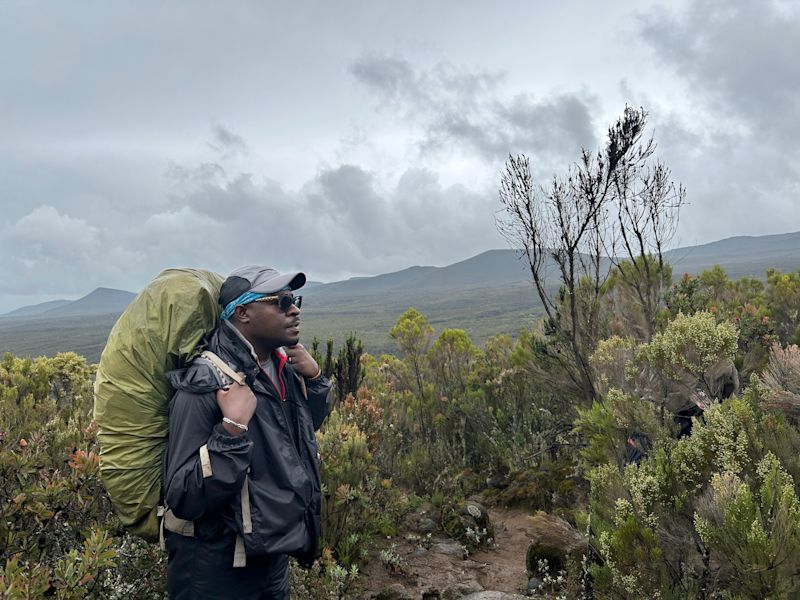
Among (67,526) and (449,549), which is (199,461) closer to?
(67,526)

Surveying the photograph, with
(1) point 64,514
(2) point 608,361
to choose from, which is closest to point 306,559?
(1) point 64,514

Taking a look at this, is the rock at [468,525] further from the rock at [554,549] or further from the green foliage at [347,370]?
the green foliage at [347,370]

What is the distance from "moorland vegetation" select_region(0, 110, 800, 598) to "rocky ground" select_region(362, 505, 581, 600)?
0.13m

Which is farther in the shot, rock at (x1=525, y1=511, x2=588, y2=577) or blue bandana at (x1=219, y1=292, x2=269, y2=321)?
rock at (x1=525, y1=511, x2=588, y2=577)

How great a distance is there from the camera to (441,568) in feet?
14.0

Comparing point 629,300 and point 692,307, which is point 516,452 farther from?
point 692,307

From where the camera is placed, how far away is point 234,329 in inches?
75.2

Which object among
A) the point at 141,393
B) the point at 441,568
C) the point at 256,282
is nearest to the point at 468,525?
the point at 441,568

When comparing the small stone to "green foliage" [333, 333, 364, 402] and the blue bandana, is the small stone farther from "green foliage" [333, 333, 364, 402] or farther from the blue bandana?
"green foliage" [333, 333, 364, 402]

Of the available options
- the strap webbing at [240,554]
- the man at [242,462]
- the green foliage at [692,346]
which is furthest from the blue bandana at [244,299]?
the green foliage at [692,346]

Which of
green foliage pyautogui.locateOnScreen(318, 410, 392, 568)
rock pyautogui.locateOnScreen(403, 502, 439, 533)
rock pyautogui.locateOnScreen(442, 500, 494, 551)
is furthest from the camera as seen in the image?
rock pyautogui.locateOnScreen(403, 502, 439, 533)

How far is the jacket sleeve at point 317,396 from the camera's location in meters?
2.40

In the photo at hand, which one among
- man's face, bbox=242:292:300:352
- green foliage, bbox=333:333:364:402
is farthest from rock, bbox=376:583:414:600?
green foliage, bbox=333:333:364:402

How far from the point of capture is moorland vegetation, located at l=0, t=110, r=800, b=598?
6.54 ft
